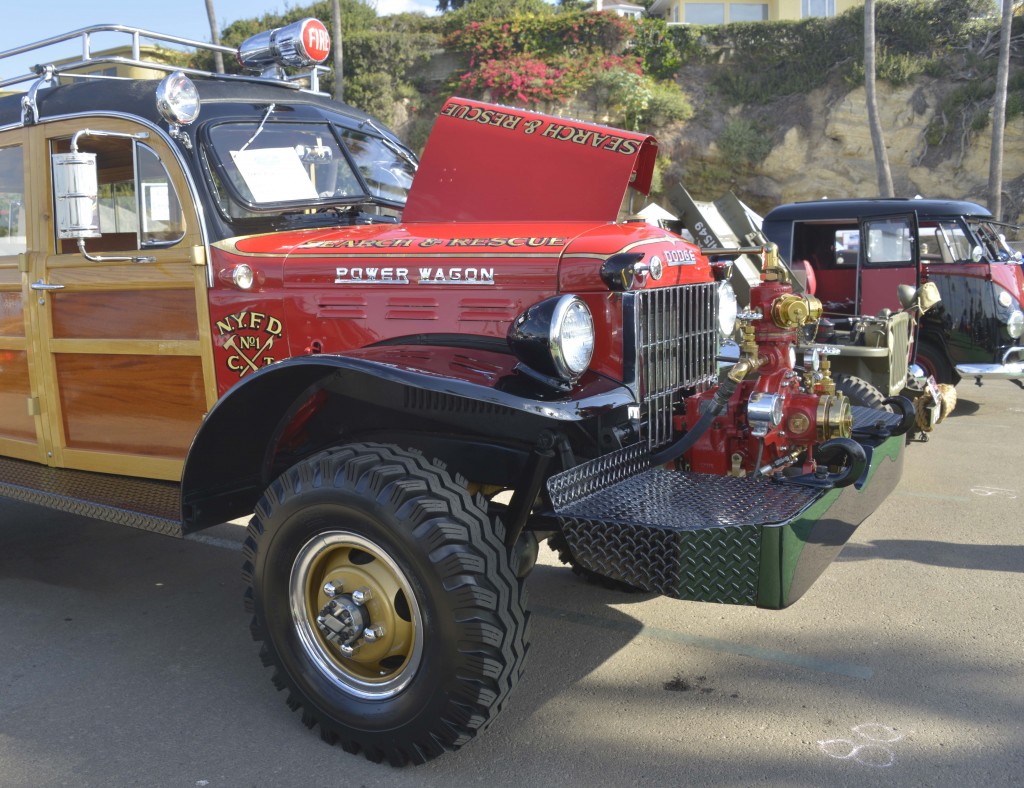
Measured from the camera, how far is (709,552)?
2.56 m

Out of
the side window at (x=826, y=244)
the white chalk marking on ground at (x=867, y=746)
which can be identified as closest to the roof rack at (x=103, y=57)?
the white chalk marking on ground at (x=867, y=746)

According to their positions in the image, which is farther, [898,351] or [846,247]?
[846,247]

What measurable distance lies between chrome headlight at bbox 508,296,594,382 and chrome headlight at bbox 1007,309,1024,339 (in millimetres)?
7520

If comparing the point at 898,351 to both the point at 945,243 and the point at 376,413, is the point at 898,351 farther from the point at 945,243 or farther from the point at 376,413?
the point at 376,413

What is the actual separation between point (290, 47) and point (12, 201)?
1454mm

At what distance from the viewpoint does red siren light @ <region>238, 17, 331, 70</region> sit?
174 inches

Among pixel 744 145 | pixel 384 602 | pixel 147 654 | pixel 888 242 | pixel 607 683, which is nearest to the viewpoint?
pixel 384 602

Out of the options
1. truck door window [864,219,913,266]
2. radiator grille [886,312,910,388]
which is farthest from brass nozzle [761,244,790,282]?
truck door window [864,219,913,266]

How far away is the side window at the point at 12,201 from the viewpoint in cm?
419

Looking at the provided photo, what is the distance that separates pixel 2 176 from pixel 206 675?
98.5 inches

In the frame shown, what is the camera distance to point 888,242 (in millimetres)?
9914

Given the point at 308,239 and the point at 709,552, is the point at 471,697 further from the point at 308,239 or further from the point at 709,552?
the point at 308,239

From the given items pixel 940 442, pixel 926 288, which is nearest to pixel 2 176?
pixel 926 288

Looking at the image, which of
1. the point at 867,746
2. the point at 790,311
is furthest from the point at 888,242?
the point at 867,746
